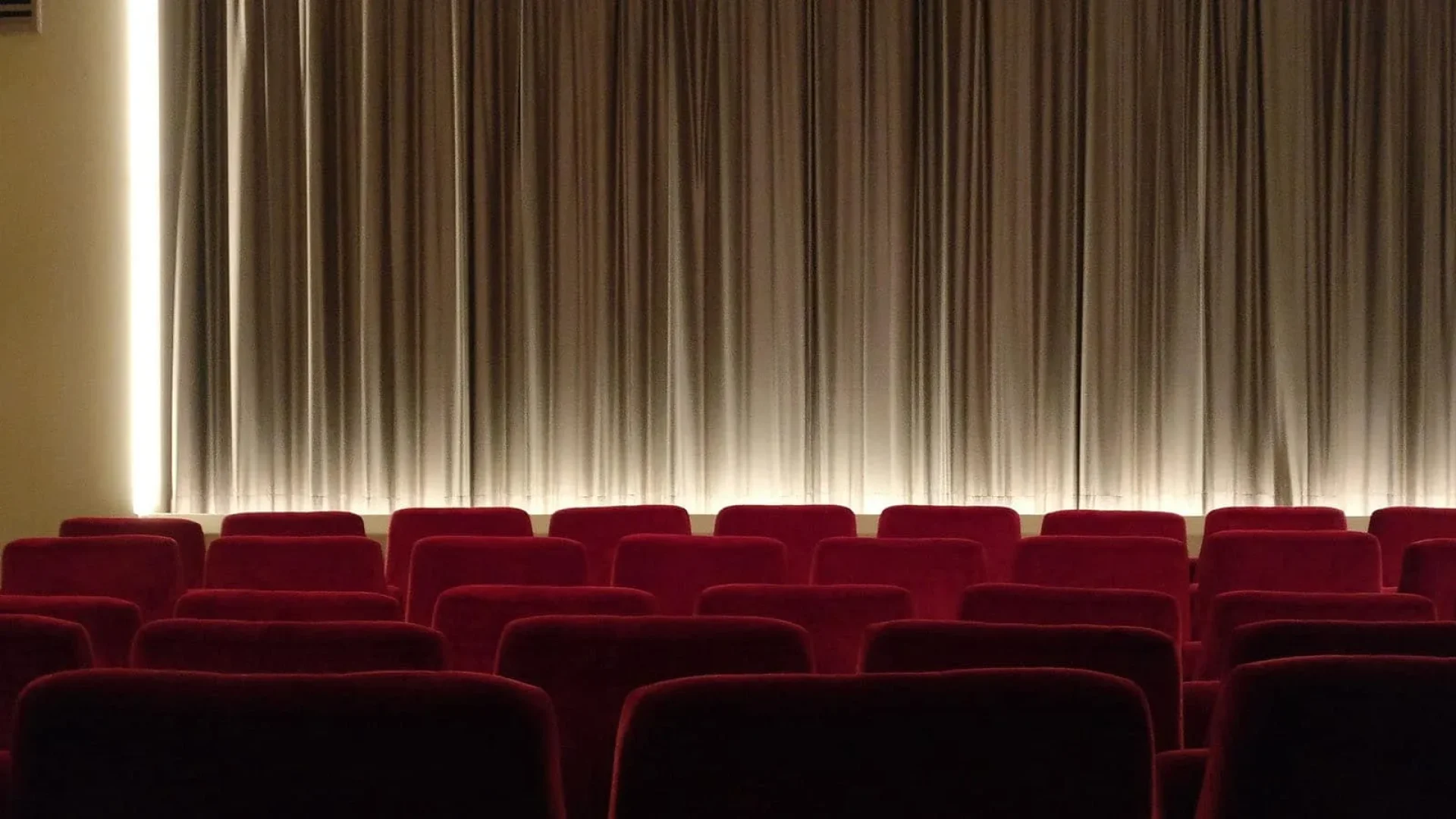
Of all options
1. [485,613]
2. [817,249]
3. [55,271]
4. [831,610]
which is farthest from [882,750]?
[55,271]

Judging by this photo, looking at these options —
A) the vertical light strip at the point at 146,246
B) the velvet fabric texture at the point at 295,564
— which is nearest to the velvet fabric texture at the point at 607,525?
the velvet fabric texture at the point at 295,564

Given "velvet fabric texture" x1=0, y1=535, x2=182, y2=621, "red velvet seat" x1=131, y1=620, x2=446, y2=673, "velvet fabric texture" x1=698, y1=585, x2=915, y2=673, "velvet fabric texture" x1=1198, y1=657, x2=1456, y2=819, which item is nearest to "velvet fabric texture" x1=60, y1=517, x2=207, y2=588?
"velvet fabric texture" x1=0, y1=535, x2=182, y2=621

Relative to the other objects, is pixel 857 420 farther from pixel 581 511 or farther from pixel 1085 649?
pixel 1085 649

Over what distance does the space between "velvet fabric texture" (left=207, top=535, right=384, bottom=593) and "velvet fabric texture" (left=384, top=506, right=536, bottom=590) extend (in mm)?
1090

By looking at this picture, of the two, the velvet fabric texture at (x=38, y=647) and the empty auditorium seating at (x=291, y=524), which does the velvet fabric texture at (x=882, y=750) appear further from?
the empty auditorium seating at (x=291, y=524)

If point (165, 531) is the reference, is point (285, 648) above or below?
above

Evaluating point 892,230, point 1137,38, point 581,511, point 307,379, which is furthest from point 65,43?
point 1137,38

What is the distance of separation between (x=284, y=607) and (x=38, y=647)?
2.48 feet

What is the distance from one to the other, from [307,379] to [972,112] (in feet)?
15.9

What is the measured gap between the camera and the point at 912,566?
4.26 m

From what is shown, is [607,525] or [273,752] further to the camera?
[607,525]

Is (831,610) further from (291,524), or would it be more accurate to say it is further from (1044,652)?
(291,524)

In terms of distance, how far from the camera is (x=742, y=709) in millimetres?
1527

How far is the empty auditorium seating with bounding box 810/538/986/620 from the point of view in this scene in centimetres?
425
